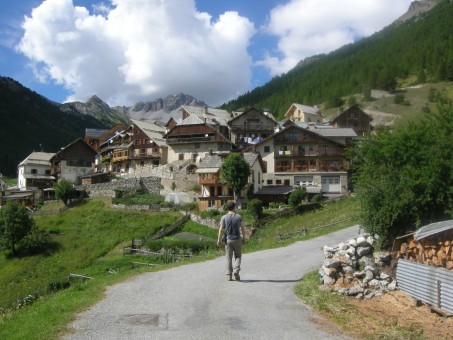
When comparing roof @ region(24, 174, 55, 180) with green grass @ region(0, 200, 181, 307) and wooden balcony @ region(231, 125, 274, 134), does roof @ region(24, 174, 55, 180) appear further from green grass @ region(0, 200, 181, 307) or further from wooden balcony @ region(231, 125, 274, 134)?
wooden balcony @ region(231, 125, 274, 134)

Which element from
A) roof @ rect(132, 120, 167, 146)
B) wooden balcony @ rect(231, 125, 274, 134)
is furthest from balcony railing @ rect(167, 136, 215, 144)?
wooden balcony @ rect(231, 125, 274, 134)

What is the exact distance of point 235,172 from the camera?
53406 millimetres

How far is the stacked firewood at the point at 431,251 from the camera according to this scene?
12391mm

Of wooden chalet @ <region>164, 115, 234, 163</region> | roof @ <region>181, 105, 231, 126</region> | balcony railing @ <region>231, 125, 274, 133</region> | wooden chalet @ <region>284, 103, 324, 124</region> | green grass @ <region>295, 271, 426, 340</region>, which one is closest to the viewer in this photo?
green grass @ <region>295, 271, 426, 340</region>

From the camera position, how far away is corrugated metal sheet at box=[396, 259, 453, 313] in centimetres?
1076

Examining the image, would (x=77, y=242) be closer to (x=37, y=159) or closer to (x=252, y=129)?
(x=252, y=129)

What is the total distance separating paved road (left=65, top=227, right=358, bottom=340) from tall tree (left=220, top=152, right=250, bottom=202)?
120 ft

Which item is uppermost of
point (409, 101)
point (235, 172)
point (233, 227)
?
point (409, 101)

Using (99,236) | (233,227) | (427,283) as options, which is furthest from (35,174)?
(427,283)

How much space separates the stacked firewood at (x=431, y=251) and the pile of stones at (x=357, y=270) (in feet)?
2.52

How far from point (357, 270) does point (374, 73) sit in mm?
152257

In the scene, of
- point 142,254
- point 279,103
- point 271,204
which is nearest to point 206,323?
point 142,254

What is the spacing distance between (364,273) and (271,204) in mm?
Result: 41296

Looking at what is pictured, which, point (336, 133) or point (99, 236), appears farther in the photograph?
point (336, 133)
